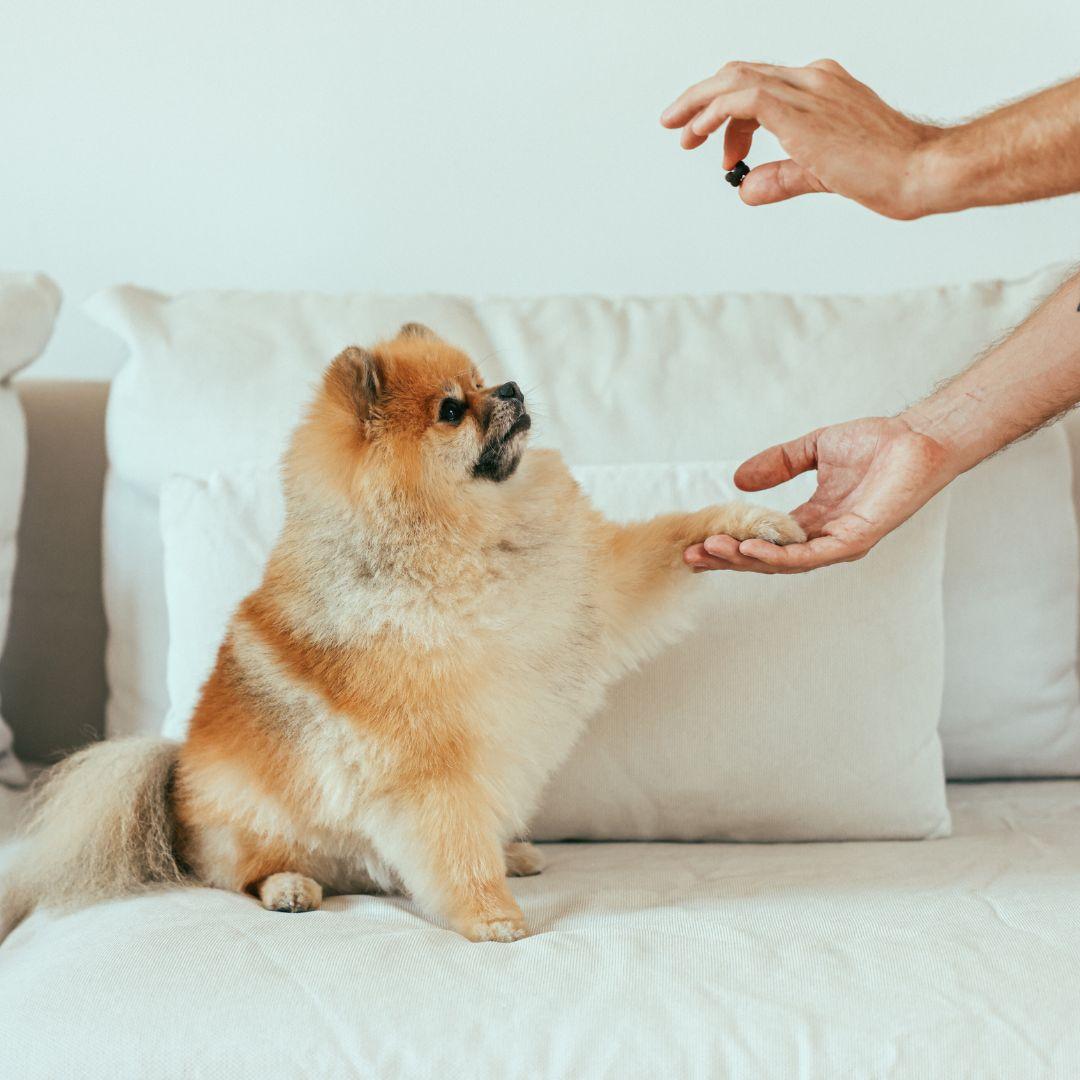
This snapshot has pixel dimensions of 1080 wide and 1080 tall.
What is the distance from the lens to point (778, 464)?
4.83 feet

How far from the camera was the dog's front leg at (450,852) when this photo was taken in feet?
3.90

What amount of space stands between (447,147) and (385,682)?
4.01ft

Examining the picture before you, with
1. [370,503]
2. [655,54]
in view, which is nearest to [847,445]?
[370,503]

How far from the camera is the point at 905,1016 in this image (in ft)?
3.15

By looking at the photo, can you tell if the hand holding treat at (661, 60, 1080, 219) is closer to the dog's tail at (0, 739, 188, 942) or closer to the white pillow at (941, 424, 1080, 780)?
the white pillow at (941, 424, 1080, 780)

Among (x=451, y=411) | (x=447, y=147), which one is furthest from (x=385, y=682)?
(x=447, y=147)

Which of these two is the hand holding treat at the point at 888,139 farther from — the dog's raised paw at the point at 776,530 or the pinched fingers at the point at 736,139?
the dog's raised paw at the point at 776,530

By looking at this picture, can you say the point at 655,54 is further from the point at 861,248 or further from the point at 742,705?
the point at 742,705

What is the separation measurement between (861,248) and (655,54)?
1.69ft

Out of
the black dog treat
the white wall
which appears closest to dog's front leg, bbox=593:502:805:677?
the black dog treat

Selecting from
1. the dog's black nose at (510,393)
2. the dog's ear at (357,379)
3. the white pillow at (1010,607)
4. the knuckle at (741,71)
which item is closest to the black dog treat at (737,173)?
the knuckle at (741,71)

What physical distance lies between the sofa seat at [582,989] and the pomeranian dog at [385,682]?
8cm

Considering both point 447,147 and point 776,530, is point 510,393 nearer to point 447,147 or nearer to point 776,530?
point 776,530

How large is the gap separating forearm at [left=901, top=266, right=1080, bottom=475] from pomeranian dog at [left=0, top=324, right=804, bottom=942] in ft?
0.78
